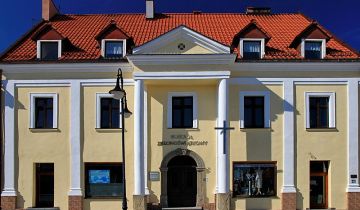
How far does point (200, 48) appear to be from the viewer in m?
19.1

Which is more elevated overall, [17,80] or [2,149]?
[17,80]

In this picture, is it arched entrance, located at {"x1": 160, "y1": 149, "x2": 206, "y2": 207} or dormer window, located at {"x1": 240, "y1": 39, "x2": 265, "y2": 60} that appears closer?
arched entrance, located at {"x1": 160, "y1": 149, "x2": 206, "y2": 207}

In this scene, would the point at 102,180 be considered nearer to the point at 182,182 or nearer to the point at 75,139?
the point at 75,139

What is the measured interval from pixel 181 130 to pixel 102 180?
14.7ft

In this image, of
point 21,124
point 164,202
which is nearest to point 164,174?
point 164,202

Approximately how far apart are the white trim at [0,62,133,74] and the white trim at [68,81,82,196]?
0.71 meters

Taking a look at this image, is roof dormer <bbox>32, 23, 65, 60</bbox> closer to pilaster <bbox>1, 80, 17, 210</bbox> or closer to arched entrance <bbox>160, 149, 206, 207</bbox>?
pilaster <bbox>1, 80, 17, 210</bbox>

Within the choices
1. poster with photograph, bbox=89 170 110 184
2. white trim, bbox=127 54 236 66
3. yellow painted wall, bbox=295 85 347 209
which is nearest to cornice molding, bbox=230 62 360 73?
white trim, bbox=127 54 236 66

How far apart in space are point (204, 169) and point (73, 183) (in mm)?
6204

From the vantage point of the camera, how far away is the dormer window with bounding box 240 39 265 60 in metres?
20.3

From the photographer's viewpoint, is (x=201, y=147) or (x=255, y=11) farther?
(x=255, y=11)

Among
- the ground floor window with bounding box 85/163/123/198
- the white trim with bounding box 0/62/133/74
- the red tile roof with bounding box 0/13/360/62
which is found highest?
the red tile roof with bounding box 0/13/360/62

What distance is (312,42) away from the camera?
67.1ft

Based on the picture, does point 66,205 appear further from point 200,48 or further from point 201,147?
point 200,48
